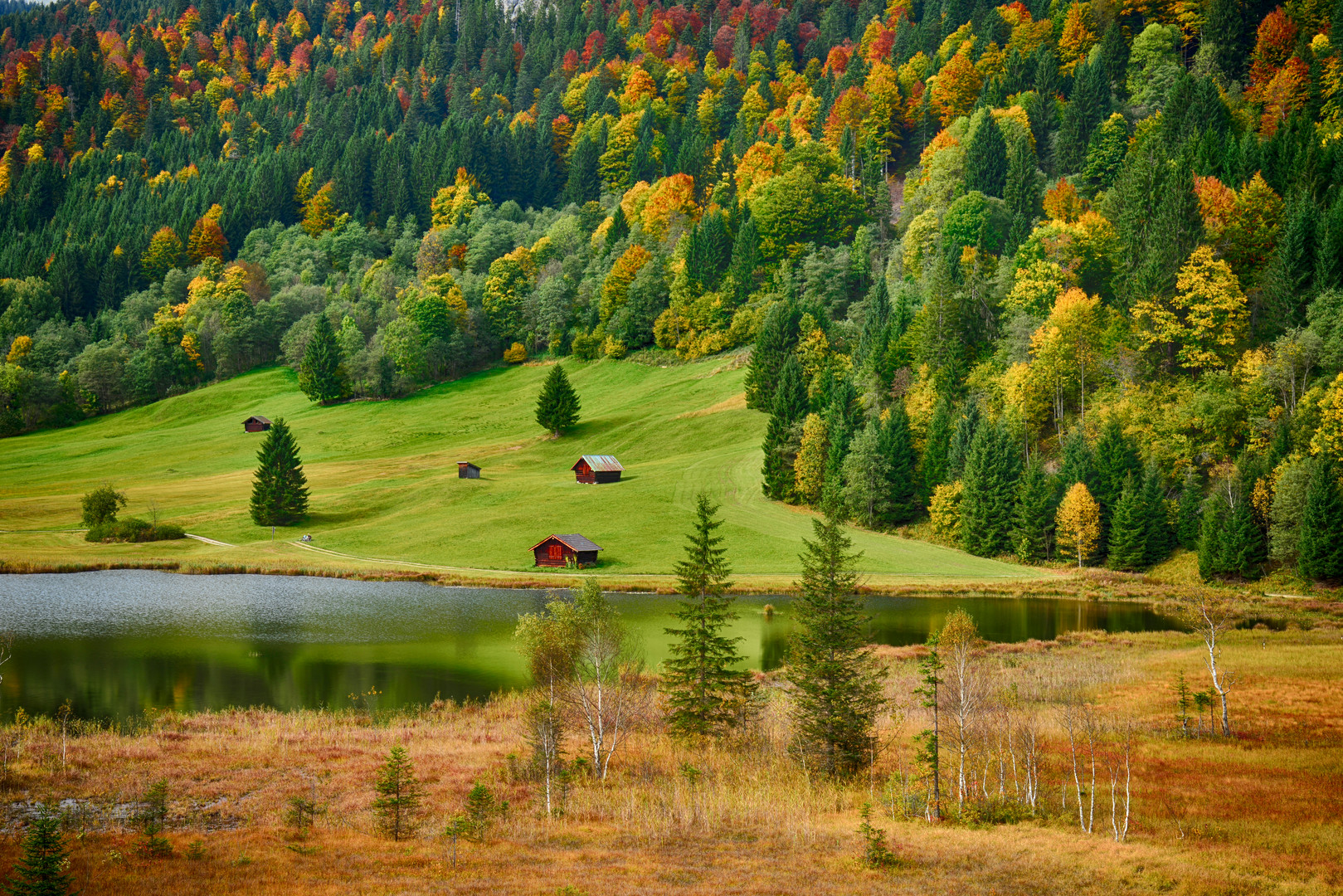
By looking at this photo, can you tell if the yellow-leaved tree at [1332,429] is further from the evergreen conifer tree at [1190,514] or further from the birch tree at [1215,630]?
the birch tree at [1215,630]

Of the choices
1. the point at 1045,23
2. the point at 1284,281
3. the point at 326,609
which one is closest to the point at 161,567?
the point at 326,609

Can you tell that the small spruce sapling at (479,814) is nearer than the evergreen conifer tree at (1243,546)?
Yes

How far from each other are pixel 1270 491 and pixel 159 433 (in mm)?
142012

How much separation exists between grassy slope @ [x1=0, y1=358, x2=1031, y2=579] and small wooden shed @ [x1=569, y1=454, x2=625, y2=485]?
85.5 inches

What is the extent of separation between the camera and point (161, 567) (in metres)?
82.1

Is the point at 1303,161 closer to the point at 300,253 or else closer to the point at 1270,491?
the point at 1270,491

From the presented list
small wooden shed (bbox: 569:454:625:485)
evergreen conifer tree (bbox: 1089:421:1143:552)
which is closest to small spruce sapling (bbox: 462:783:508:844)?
evergreen conifer tree (bbox: 1089:421:1143:552)

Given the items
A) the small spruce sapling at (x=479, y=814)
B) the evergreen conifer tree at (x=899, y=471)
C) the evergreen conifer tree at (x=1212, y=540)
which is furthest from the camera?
the evergreen conifer tree at (x=899, y=471)

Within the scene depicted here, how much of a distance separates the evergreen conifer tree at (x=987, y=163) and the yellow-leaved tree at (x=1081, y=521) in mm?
63387

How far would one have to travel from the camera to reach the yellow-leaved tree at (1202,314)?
8894cm

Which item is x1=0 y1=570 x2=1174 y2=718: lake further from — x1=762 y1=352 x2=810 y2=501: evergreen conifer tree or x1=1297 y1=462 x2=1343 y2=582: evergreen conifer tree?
x1=762 y1=352 x2=810 y2=501: evergreen conifer tree

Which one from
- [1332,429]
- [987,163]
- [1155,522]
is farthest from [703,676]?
[987,163]

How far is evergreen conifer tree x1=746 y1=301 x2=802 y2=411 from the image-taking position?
123m

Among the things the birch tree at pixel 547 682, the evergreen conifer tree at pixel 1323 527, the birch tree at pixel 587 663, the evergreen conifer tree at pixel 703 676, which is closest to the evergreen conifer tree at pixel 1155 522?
the evergreen conifer tree at pixel 1323 527
